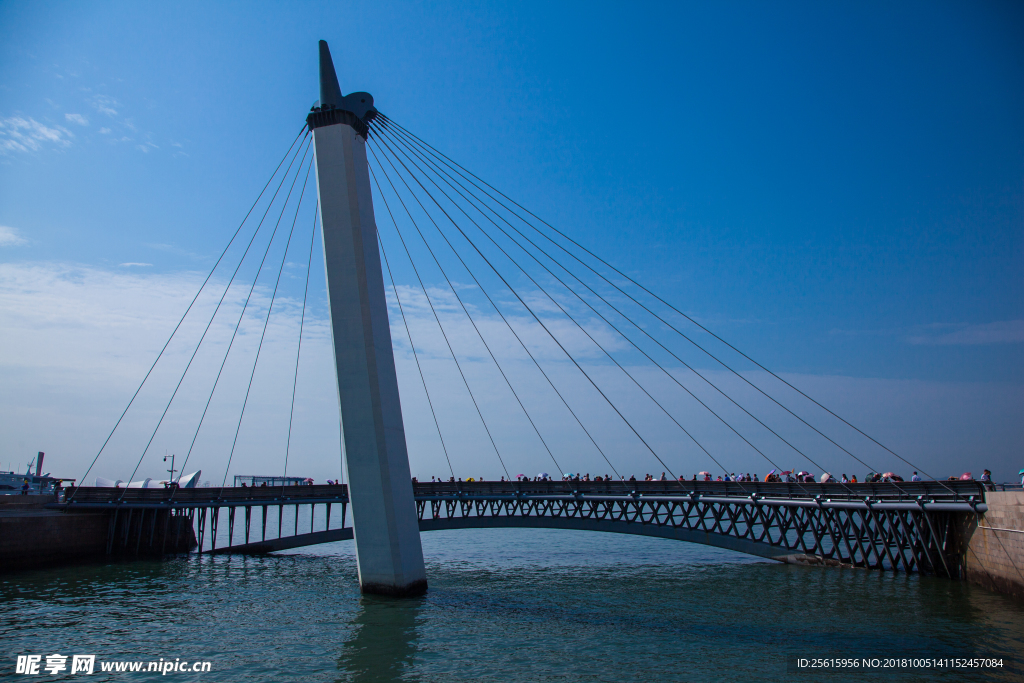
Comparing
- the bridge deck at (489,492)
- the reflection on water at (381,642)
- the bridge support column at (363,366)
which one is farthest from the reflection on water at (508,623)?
the bridge deck at (489,492)

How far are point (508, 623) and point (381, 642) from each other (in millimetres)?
5289

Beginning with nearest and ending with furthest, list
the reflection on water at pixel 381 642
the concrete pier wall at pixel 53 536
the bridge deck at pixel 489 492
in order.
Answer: the reflection on water at pixel 381 642 < the concrete pier wall at pixel 53 536 < the bridge deck at pixel 489 492

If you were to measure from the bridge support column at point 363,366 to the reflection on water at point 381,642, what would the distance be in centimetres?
170

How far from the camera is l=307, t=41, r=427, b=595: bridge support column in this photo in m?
25.3

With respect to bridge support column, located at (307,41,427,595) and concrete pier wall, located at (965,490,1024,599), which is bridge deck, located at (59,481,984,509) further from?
bridge support column, located at (307,41,427,595)

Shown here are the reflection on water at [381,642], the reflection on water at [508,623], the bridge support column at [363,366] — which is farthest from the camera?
the bridge support column at [363,366]

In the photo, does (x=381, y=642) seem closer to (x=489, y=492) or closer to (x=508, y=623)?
(x=508, y=623)

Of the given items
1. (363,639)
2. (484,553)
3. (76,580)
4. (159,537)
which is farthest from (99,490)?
(363,639)

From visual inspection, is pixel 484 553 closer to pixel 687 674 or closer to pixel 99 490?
pixel 99 490

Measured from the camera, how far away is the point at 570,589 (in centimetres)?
2972

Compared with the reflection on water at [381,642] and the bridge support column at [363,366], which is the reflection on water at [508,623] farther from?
the bridge support column at [363,366]

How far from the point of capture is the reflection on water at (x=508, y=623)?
16.1m

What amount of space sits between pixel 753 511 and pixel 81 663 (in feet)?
130

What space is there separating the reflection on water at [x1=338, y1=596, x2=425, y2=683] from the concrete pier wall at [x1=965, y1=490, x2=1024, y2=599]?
986 inches
